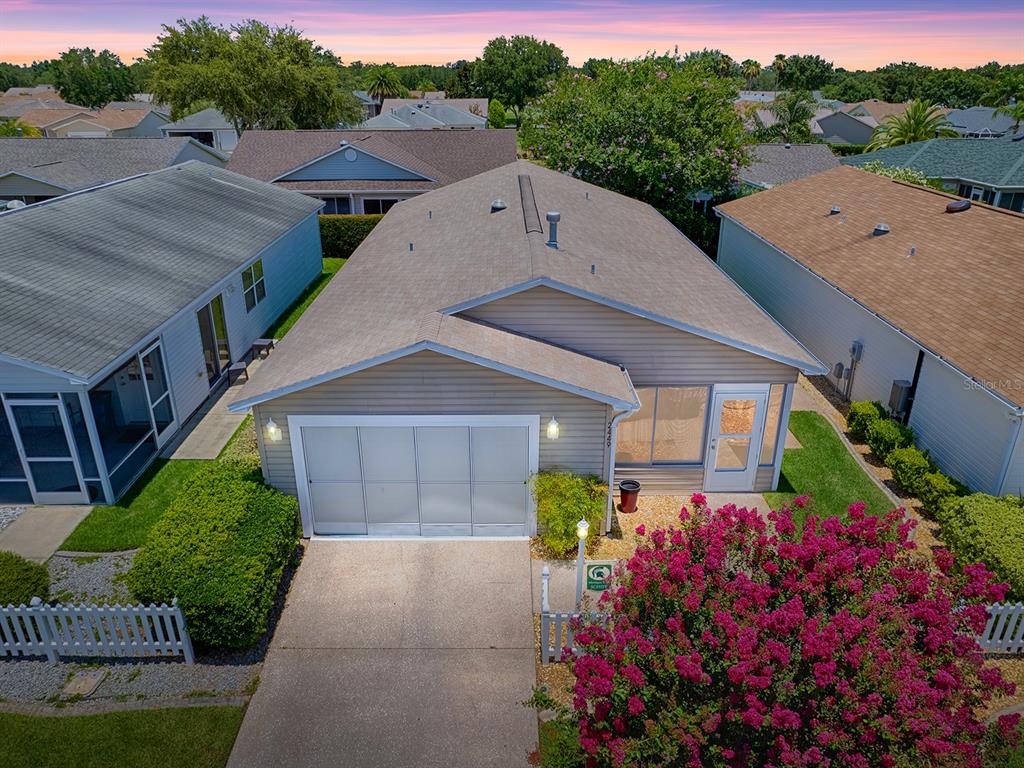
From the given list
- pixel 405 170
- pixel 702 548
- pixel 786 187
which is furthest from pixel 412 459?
pixel 405 170

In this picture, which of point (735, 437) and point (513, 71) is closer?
point (735, 437)

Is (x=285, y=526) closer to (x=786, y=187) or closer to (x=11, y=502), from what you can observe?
(x=11, y=502)

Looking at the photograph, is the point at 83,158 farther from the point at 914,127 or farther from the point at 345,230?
the point at 914,127

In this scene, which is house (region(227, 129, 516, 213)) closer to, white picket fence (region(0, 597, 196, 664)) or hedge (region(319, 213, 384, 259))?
hedge (region(319, 213, 384, 259))

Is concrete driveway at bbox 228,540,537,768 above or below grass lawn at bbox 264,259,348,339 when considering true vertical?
below

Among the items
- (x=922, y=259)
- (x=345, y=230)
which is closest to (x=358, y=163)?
(x=345, y=230)

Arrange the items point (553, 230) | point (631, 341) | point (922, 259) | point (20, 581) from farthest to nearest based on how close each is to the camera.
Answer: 1. point (922, 259)
2. point (553, 230)
3. point (631, 341)
4. point (20, 581)

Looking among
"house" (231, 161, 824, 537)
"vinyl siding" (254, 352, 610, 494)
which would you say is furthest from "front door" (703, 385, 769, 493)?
"vinyl siding" (254, 352, 610, 494)
